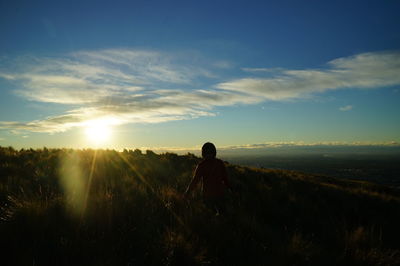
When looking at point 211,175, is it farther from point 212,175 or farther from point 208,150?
point 208,150

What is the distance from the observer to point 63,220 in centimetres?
464

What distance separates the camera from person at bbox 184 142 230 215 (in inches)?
264

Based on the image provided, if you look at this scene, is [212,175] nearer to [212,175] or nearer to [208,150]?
[212,175]

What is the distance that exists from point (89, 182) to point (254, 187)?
7.36 meters

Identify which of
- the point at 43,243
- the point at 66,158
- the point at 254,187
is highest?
the point at 66,158

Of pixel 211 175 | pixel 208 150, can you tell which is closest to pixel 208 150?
pixel 208 150

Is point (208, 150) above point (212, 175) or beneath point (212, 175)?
above

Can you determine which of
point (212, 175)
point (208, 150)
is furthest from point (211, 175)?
point (208, 150)

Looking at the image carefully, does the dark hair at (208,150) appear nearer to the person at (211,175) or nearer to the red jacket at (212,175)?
the person at (211,175)

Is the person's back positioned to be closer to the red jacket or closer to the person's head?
the red jacket

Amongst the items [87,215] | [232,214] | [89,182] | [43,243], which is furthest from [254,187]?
[43,243]

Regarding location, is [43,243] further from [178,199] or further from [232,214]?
[232,214]

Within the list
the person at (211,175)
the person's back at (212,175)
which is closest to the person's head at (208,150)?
the person at (211,175)

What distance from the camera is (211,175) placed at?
677 cm
